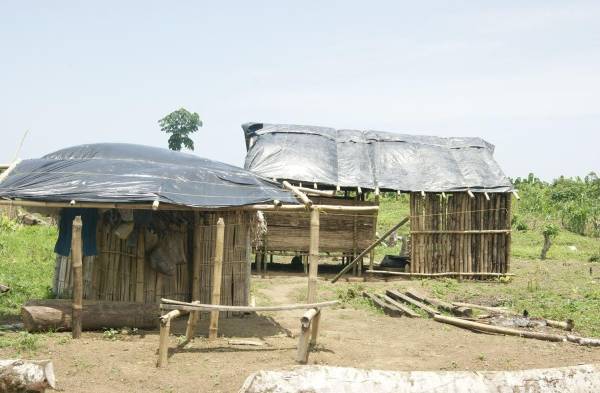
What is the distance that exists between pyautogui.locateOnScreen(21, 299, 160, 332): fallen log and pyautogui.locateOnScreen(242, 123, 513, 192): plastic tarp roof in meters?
7.94

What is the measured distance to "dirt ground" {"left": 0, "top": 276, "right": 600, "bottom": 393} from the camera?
8164 millimetres

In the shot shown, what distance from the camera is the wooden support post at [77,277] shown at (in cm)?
966

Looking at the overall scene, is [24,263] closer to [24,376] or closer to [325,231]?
[325,231]

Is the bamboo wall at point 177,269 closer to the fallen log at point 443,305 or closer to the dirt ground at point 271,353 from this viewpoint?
the dirt ground at point 271,353

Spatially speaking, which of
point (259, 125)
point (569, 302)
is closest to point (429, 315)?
point (569, 302)

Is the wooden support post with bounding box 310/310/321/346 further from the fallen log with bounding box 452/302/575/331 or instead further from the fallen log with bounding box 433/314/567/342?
the fallen log with bounding box 452/302/575/331

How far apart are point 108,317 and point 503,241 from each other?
445 inches

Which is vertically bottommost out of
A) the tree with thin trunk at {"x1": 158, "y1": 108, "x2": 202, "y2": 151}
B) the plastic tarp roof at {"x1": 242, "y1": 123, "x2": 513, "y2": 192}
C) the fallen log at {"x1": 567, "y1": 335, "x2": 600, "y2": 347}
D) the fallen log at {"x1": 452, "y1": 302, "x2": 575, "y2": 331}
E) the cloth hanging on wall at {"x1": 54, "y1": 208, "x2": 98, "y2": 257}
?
the fallen log at {"x1": 567, "y1": 335, "x2": 600, "y2": 347}

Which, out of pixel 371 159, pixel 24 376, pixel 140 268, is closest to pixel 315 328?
pixel 140 268

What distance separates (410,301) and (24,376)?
8.23 meters

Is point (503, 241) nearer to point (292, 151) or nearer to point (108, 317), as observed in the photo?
point (292, 151)

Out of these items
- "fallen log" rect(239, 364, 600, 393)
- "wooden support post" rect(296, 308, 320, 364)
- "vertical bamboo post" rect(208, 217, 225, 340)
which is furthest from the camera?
"vertical bamboo post" rect(208, 217, 225, 340)

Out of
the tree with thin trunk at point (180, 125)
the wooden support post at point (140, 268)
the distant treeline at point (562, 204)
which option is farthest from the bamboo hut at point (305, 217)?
the tree with thin trunk at point (180, 125)

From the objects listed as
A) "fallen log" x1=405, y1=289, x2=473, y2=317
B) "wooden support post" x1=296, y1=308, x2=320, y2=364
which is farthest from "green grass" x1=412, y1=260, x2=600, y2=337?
"wooden support post" x1=296, y1=308, x2=320, y2=364
